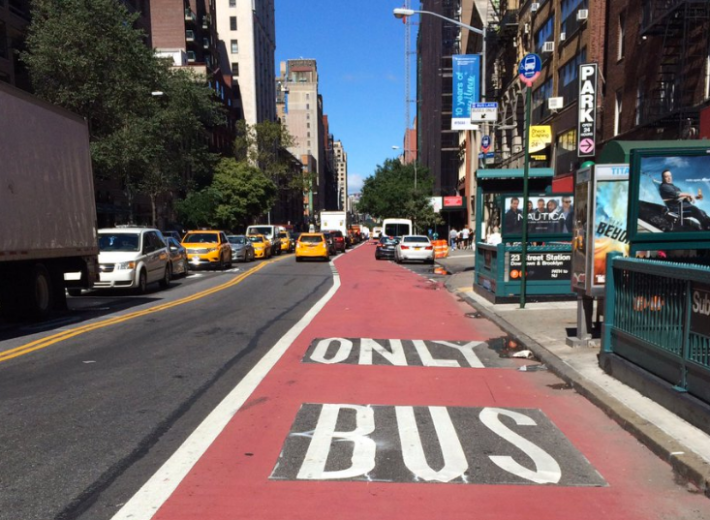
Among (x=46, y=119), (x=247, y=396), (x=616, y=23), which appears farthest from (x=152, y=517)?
(x=616, y=23)

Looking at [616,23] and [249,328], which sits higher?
[616,23]

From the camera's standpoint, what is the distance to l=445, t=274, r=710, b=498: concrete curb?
390cm

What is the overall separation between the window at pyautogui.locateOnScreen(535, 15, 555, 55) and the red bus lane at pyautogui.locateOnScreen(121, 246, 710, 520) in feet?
94.1

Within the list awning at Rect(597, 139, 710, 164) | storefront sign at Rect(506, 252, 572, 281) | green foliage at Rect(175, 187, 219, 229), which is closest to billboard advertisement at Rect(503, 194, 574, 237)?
storefront sign at Rect(506, 252, 572, 281)

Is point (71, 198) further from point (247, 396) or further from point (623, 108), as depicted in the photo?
point (623, 108)

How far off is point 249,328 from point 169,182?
2702 centimetres

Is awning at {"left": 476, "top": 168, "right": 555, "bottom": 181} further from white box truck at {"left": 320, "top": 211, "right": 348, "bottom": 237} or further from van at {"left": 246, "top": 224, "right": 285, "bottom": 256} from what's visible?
white box truck at {"left": 320, "top": 211, "right": 348, "bottom": 237}

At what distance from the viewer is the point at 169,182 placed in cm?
3466

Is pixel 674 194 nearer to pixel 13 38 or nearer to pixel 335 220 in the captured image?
pixel 13 38

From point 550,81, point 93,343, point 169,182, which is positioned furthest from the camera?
point 169,182

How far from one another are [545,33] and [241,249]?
20960 mm

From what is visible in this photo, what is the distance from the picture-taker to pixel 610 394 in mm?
5672

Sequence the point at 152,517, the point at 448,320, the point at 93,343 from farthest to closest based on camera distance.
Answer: the point at 448,320 < the point at 93,343 < the point at 152,517

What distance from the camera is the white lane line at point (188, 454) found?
349cm
